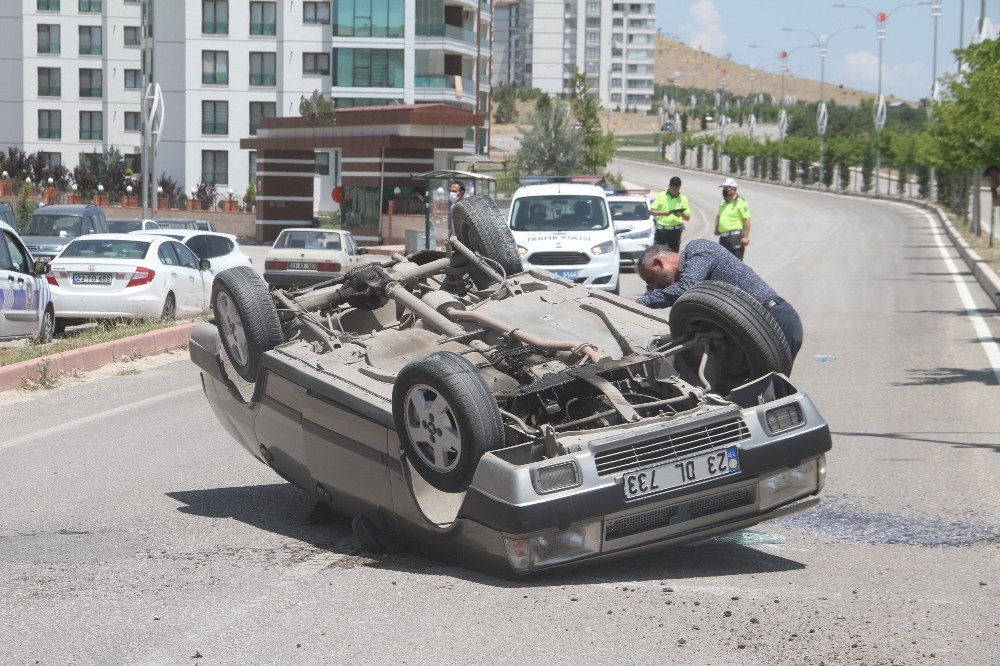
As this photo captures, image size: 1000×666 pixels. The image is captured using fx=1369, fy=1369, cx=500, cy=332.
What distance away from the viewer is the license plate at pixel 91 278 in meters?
19.1

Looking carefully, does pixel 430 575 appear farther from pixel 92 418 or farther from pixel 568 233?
pixel 568 233

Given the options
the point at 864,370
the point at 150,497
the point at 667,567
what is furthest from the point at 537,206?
the point at 667,567

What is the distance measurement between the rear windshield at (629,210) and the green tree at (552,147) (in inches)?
1574

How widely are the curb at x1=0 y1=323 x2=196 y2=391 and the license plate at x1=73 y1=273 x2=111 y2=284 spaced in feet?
6.66

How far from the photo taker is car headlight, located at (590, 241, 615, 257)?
22.1 m

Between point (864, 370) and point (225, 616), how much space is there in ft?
32.8

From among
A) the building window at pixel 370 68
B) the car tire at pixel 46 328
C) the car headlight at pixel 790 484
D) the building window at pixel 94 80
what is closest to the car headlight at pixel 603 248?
the car tire at pixel 46 328

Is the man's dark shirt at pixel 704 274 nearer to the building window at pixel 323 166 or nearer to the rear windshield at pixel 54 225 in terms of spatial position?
the rear windshield at pixel 54 225

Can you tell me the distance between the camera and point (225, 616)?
568cm

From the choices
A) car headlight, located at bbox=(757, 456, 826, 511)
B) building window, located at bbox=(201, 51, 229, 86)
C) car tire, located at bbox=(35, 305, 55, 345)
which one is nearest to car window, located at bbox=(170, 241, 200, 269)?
car tire, located at bbox=(35, 305, 55, 345)

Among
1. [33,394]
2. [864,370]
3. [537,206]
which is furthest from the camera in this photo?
[537,206]

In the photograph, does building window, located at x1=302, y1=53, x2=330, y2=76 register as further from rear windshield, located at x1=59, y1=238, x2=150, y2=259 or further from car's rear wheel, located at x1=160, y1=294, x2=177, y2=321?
car's rear wheel, located at x1=160, y1=294, x2=177, y2=321

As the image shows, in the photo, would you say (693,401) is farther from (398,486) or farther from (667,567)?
(398,486)

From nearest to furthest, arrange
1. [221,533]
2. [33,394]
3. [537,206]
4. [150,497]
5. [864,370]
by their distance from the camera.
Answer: [221,533] < [150,497] < [33,394] < [864,370] < [537,206]
